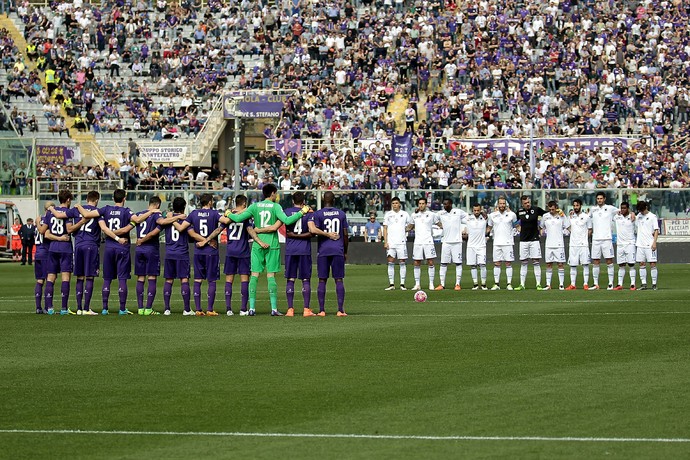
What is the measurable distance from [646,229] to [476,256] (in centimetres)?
427

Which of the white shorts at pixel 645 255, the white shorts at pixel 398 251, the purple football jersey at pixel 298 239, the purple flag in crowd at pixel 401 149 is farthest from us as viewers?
the purple flag in crowd at pixel 401 149

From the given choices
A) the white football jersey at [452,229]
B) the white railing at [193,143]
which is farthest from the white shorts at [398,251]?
the white railing at [193,143]

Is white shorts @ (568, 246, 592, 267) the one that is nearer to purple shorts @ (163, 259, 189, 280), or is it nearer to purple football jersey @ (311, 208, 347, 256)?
purple football jersey @ (311, 208, 347, 256)

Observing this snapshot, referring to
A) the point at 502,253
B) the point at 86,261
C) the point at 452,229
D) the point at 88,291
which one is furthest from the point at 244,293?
the point at 502,253

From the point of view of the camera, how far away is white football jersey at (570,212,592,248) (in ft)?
112

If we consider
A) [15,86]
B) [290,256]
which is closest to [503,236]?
[290,256]

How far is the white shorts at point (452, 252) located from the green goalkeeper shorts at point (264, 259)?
441 inches

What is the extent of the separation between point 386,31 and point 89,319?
41.5 metres

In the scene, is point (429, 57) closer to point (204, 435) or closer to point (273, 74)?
point (273, 74)

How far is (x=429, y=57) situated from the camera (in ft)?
199

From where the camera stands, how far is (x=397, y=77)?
60781mm

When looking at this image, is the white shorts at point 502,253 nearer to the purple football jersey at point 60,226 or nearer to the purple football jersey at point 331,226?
the purple football jersey at point 331,226

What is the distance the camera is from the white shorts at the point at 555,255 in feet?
111

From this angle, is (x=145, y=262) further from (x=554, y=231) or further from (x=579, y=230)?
(x=579, y=230)
